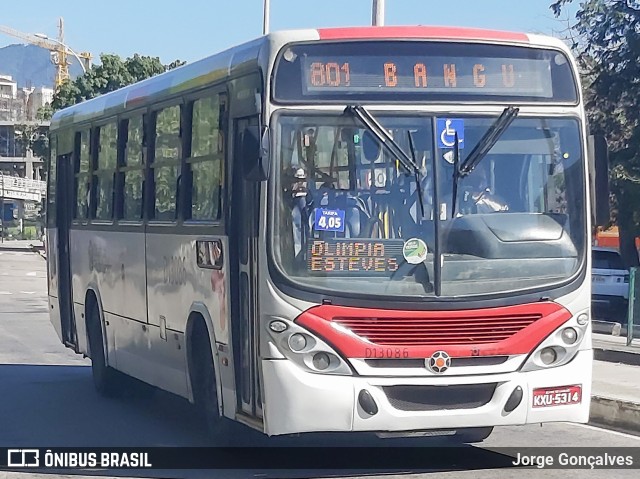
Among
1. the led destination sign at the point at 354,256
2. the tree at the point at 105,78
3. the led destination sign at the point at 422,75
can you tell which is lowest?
the led destination sign at the point at 354,256

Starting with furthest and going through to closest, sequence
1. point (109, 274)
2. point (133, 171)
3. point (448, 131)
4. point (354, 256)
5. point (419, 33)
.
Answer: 1. point (109, 274)
2. point (133, 171)
3. point (419, 33)
4. point (448, 131)
5. point (354, 256)

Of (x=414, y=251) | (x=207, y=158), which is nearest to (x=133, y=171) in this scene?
(x=207, y=158)

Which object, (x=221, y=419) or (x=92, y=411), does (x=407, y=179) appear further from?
(x=92, y=411)

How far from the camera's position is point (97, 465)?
9875 mm

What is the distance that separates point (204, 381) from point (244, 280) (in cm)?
151

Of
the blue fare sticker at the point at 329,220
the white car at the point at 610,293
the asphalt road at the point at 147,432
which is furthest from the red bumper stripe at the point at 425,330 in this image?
the white car at the point at 610,293

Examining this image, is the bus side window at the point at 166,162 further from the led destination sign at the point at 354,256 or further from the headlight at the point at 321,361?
the headlight at the point at 321,361

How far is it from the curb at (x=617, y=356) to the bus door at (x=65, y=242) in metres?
7.21

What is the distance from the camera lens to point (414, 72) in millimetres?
8875

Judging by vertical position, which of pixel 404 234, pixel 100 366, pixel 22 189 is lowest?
pixel 100 366

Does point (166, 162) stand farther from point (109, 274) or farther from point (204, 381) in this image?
point (109, 274)

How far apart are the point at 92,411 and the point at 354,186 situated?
5.44 m

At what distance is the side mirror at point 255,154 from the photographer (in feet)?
27.8

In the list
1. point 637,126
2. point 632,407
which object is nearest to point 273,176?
point 632,407
